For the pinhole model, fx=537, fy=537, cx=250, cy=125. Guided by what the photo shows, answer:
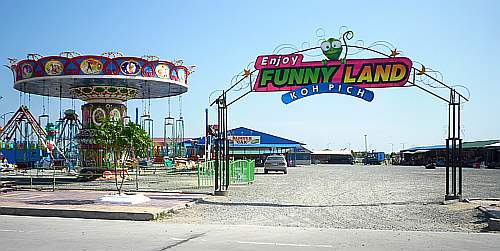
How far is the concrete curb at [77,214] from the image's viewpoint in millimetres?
14211

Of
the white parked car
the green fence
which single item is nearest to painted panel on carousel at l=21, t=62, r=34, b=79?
the green fence

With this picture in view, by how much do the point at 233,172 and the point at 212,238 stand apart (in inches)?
643

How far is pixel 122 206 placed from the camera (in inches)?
632

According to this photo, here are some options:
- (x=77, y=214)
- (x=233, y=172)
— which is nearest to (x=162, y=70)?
(x=233, y=172)

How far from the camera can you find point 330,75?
1883 centimetres

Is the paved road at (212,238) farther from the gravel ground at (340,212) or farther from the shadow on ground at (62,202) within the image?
the shadow on ground at (62,202)

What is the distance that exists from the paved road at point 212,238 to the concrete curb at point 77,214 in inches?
36.6

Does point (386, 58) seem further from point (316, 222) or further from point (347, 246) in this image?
point (347, 246)

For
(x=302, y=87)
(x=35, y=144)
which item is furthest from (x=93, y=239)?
(x=35, y=144)

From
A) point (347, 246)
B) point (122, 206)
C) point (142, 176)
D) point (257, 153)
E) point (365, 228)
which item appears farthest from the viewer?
point (257, 153)

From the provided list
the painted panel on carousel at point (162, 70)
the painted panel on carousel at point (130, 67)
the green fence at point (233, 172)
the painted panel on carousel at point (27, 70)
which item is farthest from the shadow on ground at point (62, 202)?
the painted panel on carousel at point (27, 70)

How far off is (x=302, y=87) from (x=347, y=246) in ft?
32.1

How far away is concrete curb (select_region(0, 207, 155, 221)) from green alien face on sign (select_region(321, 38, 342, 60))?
8450 millimetres

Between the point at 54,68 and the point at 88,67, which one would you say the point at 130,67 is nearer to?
the point at 88,67
